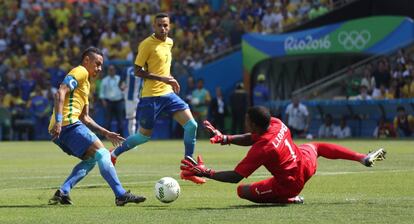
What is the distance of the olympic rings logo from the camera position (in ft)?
117

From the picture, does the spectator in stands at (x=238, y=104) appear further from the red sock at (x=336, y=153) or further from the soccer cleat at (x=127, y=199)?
the soccer cleat at (x=127, y=199)

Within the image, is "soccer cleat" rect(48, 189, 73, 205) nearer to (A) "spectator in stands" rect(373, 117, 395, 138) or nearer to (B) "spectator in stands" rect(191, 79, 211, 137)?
(A) "spectator in stands" rect(373, 117, 395, 138)


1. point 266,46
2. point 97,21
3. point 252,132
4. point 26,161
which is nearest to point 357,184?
point 252,132

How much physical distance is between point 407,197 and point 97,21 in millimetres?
31675

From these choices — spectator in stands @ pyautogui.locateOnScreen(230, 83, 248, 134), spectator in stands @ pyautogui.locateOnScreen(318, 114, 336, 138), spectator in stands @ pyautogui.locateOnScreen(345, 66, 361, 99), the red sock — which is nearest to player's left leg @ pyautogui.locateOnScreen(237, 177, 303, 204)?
the red sock

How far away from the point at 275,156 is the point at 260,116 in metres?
0.44

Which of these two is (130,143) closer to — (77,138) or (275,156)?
(77,138)

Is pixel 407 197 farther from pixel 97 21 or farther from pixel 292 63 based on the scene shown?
pixel 97 21

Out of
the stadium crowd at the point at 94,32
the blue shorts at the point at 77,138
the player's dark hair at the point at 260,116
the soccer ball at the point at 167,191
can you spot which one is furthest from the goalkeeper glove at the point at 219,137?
the stadium crowd at the point at 94,32

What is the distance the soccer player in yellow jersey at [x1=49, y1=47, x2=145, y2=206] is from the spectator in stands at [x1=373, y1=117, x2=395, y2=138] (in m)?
21.0

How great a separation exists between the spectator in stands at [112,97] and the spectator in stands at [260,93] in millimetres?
4638

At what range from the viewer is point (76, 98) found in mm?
12867

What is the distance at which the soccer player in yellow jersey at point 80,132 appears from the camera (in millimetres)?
12242

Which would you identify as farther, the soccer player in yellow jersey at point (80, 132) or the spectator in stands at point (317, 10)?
the spectator in stands at point (317, 10)
